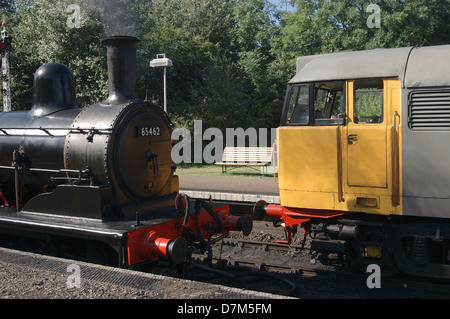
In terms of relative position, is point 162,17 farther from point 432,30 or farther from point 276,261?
point 276,261

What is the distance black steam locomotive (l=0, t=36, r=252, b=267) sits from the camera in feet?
18.2

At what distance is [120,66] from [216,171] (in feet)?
34.8

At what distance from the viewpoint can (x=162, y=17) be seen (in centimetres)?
3022

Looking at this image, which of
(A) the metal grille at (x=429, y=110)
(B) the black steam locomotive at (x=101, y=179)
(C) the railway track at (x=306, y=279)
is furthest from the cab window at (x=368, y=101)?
(B) the black steam locomotive at (x=101, y=179)

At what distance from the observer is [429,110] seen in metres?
5.40

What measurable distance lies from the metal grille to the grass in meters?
9.45

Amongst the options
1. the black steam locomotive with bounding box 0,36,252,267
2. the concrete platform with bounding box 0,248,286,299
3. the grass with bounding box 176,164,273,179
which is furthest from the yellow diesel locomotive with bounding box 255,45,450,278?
the grass with bounding box 176,164,273,179

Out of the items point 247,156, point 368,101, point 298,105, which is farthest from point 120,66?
point 247,156

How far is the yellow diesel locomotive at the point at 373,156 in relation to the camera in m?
5.41

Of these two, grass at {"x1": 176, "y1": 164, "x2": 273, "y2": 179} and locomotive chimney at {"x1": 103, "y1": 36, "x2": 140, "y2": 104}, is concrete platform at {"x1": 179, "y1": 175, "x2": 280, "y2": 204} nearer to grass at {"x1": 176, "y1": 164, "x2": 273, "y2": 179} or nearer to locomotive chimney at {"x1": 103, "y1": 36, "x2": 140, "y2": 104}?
grass at {"x1": 176, "y1": 164, "x2": 273, "y2": 179}

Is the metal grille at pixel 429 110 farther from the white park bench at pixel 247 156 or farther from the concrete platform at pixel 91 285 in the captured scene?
the white park bench at pixel 247 156

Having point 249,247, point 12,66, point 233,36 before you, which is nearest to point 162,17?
point 233,36

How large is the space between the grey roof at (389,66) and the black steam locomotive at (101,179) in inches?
91.7

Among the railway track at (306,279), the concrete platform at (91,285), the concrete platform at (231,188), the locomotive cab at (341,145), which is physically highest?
the locomotive cab at (341,145)
